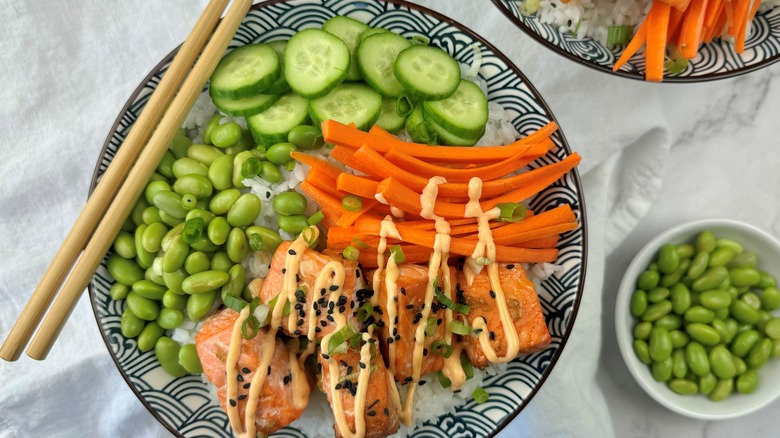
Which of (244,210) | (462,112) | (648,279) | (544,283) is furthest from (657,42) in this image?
(244,210)

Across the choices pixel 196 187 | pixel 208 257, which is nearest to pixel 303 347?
pixel 208 257

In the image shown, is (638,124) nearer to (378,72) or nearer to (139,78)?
(378,72)

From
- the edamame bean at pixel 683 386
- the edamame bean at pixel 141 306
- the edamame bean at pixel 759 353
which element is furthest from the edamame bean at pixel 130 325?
the edamame bean at pixel 759 353

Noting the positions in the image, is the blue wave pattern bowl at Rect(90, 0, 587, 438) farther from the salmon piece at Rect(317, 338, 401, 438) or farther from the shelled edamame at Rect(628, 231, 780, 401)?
the shelled edamame at Rect(628, 231, 780, 401)

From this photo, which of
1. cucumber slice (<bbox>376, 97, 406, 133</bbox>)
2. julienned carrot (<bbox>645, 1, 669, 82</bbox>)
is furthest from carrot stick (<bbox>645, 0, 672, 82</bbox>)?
cucumber slice (<bbox>376, 97, 406, 133</bbox>)

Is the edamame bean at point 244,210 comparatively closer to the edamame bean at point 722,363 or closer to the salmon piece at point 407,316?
the salmon piece at point 407,316

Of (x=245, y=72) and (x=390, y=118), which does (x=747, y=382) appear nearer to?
(x=390, y=118)
